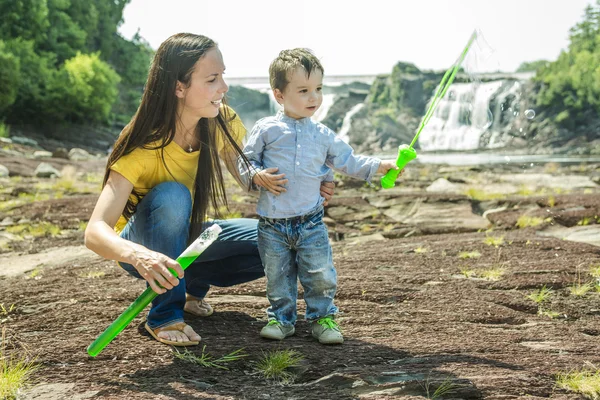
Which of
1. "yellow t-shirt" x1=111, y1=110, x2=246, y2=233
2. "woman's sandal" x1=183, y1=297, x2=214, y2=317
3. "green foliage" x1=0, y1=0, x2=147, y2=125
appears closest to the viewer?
"yellow t-shirt" x1=111, y1=110, x2=246, y2=233

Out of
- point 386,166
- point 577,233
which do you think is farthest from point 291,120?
point 577,233

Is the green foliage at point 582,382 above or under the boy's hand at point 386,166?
under

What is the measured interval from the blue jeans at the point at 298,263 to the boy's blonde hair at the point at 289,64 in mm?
645

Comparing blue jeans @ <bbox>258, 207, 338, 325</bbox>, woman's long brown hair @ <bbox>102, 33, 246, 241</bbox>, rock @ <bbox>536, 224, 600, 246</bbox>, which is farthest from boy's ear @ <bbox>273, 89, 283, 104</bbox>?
rock @ <bbox>536, 224, 600, 246</bbox>

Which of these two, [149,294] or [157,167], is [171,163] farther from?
[149,294]

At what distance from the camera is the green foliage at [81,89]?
123 feet

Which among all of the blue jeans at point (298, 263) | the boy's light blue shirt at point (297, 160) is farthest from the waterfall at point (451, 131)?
the blue jeans at point (298, 263)

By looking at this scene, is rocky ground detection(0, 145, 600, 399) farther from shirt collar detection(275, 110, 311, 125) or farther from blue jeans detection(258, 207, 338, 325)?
shirt collar detection(275, 110, 311, 125)

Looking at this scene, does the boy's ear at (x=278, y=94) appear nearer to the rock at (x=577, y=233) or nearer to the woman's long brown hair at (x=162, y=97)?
the woman's long brown hair at (x=162, y=97)

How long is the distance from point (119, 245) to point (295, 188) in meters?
0.96

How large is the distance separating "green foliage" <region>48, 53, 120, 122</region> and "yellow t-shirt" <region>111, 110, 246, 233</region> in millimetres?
36666

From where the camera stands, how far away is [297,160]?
3189 mm

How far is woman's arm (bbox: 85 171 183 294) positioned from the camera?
2.35m

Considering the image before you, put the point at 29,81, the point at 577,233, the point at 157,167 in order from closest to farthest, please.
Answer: the point at 157,167 → the point at 577,233 → the point at 29,81
